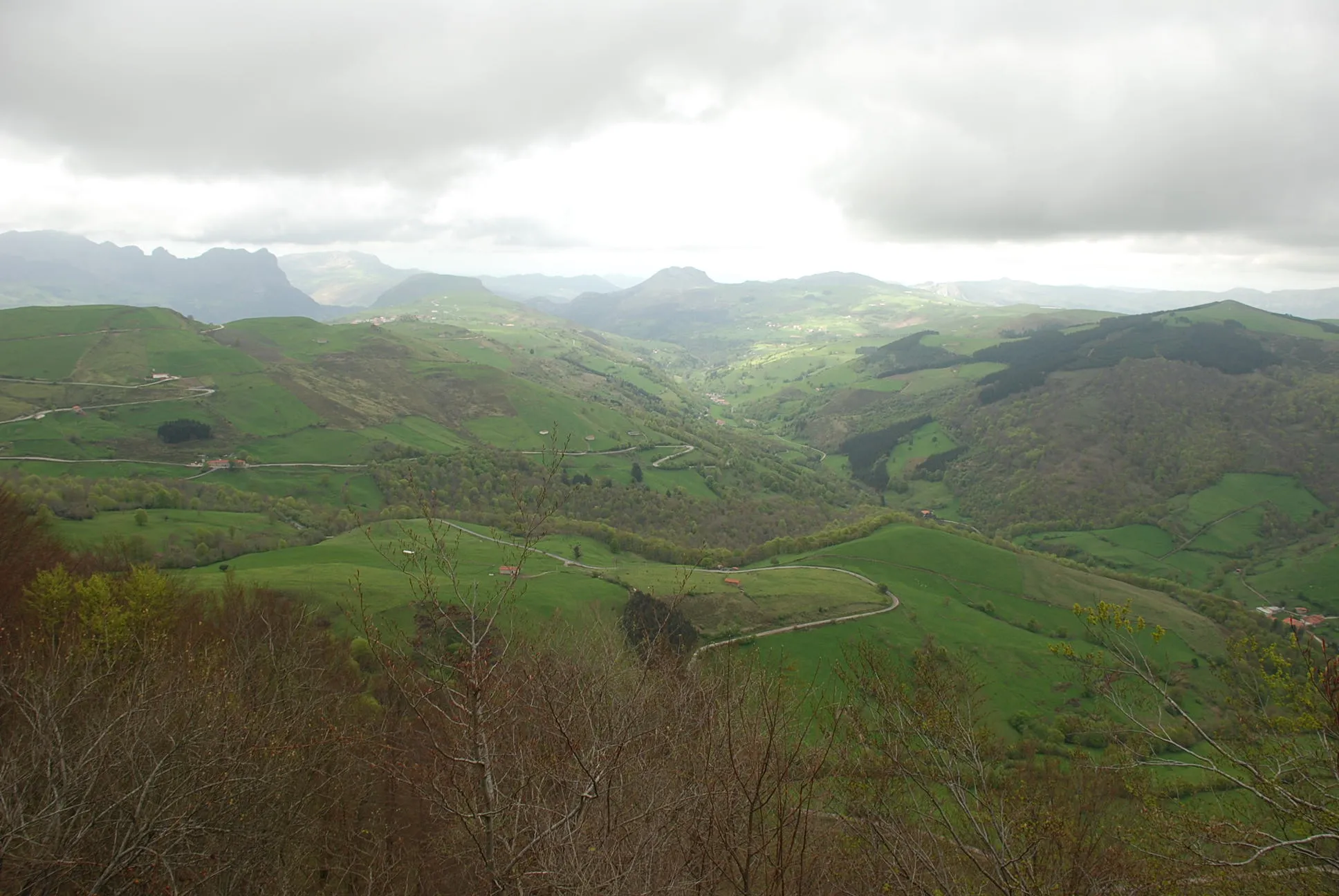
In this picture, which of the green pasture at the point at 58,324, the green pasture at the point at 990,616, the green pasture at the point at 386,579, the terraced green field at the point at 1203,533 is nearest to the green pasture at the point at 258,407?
the green pasture at the point at 58,324

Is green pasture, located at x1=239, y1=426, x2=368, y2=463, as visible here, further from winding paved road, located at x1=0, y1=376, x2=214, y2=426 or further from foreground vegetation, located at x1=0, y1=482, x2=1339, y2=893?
foreground vegetation, located at x1=0, y1=482, x2=1339, y2=893

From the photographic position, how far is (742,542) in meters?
144

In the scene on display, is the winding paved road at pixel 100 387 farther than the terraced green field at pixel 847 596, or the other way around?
the winding paved road at pixel 100 387

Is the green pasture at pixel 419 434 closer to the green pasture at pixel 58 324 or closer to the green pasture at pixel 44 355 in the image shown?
the green pasture at pixel 44 355

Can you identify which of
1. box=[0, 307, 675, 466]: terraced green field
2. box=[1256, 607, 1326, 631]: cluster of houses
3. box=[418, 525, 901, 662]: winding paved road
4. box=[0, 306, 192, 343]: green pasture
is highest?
box=[0, 306, 192, 343]: green pasture

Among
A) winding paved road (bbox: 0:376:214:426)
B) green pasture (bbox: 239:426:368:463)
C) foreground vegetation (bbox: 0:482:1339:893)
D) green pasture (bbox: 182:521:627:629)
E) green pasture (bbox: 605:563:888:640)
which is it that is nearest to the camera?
foreground vegetation (bbox: 0:482:1339:893)

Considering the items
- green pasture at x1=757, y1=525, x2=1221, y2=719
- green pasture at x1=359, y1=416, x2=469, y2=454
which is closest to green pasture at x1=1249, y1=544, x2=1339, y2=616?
green pasture at x1=757, y1=525, x2=1221, y2=719

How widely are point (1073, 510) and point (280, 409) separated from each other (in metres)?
215

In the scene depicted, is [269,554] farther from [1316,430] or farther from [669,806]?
[1316,430]

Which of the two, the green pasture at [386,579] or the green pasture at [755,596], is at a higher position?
the green pasture at [386,579]

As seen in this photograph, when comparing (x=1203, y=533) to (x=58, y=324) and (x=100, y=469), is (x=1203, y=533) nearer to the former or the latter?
(x=100, y=469)

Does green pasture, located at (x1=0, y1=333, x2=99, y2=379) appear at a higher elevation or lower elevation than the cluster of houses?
higher

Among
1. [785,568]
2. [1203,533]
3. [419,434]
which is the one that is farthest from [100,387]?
[1203,533]

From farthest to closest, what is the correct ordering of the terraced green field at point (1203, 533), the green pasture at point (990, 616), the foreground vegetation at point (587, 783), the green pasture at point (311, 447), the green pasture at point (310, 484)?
the terraced green field at point (1203, 533) → the green pasture at point (311, 447) → the green pasture at point (310, 484) → the green pasture at point (990, 616) → the foreground vegetation at point (587, 783)
